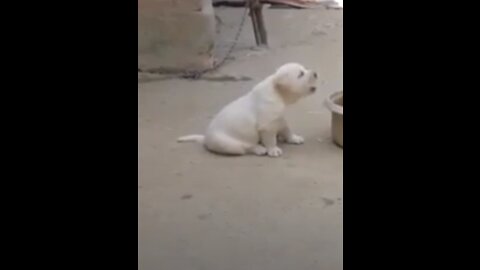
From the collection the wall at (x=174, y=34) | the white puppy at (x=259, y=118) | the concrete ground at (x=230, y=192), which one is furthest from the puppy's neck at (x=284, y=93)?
the wall at (x=174, y=34)

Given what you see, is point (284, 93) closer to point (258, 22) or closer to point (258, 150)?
point (258, 150)

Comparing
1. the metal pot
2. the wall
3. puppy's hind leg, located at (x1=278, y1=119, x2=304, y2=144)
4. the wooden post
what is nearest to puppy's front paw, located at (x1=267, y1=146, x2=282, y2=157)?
puppy's hind leg, located at (x1=278, y1=119, x2=304, y2=144)

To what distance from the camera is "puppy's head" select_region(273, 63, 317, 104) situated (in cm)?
385

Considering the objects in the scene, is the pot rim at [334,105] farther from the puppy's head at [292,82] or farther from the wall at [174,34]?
the wall at [174,34]

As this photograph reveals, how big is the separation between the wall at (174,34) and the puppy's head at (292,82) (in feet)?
5.43

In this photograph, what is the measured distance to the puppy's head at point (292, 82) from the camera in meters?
3.85

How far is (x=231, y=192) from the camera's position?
3264mm

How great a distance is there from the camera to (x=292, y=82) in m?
3.86

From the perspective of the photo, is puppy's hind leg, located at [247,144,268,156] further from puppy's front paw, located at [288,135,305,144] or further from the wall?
the wall

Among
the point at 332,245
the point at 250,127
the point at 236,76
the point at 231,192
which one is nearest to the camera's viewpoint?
the point at 332,245

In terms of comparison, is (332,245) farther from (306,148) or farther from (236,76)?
(236,76)
